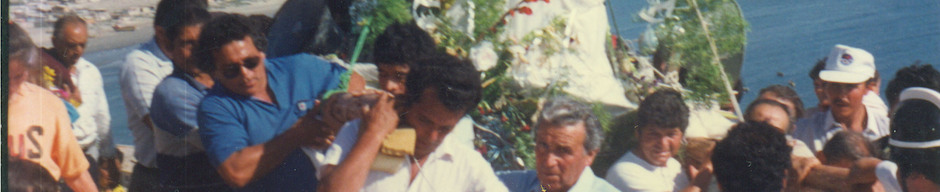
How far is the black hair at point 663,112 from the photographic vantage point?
121 inches

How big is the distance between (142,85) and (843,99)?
9.35 ft

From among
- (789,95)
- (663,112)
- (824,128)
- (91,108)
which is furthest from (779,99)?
(91,108)

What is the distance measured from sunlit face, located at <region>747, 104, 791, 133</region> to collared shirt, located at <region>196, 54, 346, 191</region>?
172 centimetres

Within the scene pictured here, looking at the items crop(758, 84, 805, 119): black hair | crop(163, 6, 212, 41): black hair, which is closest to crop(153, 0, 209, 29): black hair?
crop(163, 6, 212, 41): black hair

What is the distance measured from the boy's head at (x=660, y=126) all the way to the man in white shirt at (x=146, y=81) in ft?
5.25

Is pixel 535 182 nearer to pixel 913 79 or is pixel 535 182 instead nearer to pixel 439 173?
pixel 439 173

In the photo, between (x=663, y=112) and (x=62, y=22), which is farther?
(x=663, y=112)

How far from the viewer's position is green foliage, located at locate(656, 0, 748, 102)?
3570 mm

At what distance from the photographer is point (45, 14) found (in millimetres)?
2520

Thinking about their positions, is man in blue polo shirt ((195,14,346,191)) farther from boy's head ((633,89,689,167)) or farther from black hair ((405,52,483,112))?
boy's head ((633,89,689,167))

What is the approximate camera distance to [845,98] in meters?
3.71

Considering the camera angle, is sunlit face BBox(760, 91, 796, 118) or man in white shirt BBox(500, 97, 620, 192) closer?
man in white shirt BBox(500, 97, 620, 192)

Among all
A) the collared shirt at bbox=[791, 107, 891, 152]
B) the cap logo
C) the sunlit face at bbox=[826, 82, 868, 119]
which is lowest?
the collared shirt at bbox=[791, 107, 891, 152]

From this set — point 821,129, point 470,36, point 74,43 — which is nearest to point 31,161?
point 74,43
